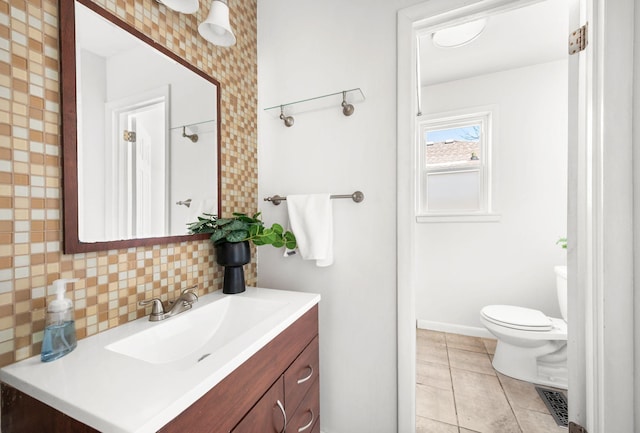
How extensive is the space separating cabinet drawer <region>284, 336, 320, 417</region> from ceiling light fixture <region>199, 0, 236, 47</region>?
4.14 ft

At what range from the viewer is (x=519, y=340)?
1.72 meters

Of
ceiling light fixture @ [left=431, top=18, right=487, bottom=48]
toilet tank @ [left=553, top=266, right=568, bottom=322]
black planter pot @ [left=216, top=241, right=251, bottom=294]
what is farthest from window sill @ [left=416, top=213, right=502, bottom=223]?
black planter pot @ [left=216, top=241, right=251, bottom=294]

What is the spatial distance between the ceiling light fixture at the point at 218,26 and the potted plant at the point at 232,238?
0.71 metres

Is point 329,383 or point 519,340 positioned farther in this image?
point 519,340

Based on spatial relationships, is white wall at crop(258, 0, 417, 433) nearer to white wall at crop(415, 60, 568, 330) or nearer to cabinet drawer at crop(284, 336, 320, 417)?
cabinet drawer at crop(284, 336, 320, 417)

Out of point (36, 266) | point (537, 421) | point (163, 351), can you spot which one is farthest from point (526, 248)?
point (36, 266)

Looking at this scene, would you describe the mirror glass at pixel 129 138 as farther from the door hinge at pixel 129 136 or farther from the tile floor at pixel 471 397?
the tile floor at pixel 471 397

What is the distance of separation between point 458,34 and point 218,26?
1.56 metres

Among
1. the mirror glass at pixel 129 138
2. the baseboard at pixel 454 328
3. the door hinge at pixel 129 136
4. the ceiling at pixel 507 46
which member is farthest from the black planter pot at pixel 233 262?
the baseboard at pixel 454 328

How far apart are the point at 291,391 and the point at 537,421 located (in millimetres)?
1503

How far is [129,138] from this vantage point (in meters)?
0.83

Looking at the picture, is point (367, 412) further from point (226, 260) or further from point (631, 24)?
point (631, 24)

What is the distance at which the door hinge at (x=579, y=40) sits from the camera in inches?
37.5

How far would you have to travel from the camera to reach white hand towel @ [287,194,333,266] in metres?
1.23
